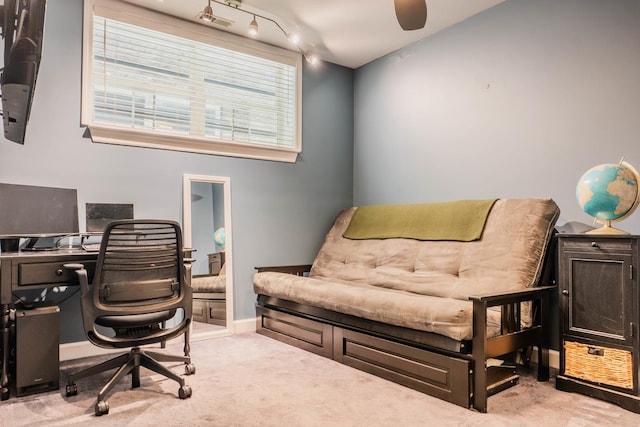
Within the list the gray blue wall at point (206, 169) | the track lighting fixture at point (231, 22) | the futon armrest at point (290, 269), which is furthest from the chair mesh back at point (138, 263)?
the track lighting fixture at point (231, 22)

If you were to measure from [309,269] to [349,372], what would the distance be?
1.44 m

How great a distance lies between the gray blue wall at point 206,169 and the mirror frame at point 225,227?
0.05 meters

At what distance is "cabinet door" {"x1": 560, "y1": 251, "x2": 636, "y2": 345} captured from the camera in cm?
220

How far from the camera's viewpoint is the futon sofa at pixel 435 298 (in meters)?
2.23

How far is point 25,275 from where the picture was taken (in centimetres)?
232

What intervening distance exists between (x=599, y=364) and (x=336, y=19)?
9.77 feet

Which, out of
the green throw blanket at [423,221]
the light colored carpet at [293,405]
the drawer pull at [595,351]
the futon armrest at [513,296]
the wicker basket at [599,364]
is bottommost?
the light colored carpet at [293,405]

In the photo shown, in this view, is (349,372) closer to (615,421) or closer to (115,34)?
(615,421)

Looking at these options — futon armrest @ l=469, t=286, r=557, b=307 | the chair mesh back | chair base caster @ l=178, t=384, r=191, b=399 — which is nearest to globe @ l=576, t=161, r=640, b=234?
futon armrest @ l=469, t=286, r=557, b=307

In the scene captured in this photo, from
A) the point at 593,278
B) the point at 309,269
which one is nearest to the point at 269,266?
the point at 309,269

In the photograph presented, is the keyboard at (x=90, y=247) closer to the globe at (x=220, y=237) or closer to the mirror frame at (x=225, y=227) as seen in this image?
the mirror frame at (x=225, y=227)

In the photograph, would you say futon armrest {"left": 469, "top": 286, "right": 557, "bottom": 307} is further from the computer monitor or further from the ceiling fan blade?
the computer monitor

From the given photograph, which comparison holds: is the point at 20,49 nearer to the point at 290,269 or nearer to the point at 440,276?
the point at 290,269

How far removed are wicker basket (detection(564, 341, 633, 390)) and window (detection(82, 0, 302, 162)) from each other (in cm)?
273
